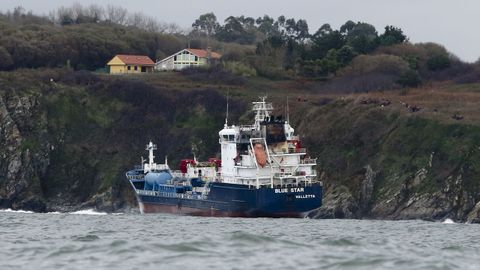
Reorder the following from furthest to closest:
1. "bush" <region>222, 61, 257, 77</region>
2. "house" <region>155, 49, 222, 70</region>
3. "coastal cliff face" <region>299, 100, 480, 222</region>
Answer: "house" <region>155, 49, 222, 70</region>
"bush" <region>222, 61, 257, 77</region>
"coastal cliff face" <region>299, 100, 480, 222</region>

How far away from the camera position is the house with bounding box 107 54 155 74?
16050 cm

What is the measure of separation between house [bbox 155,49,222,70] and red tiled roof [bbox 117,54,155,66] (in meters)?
1.43

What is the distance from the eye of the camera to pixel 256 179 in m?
98.4

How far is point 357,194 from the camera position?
348 feet

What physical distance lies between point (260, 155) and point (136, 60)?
221ft

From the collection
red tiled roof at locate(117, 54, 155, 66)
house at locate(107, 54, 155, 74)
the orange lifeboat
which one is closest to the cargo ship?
the orange lifeboat

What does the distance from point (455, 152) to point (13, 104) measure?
5096 centimetres

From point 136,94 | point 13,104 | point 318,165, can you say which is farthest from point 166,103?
point 318,165

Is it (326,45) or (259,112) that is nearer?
(259,112)

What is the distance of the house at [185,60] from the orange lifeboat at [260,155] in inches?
2637

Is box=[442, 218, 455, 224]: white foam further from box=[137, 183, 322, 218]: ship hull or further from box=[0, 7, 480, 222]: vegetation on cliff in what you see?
box=[137, 183, 322, 218]: ship hull

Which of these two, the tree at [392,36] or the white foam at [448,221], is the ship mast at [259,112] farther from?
the tree at [392,36]

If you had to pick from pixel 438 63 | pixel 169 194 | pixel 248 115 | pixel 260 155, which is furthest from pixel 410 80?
pixel 260 155

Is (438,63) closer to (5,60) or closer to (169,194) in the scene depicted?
(5,60)
